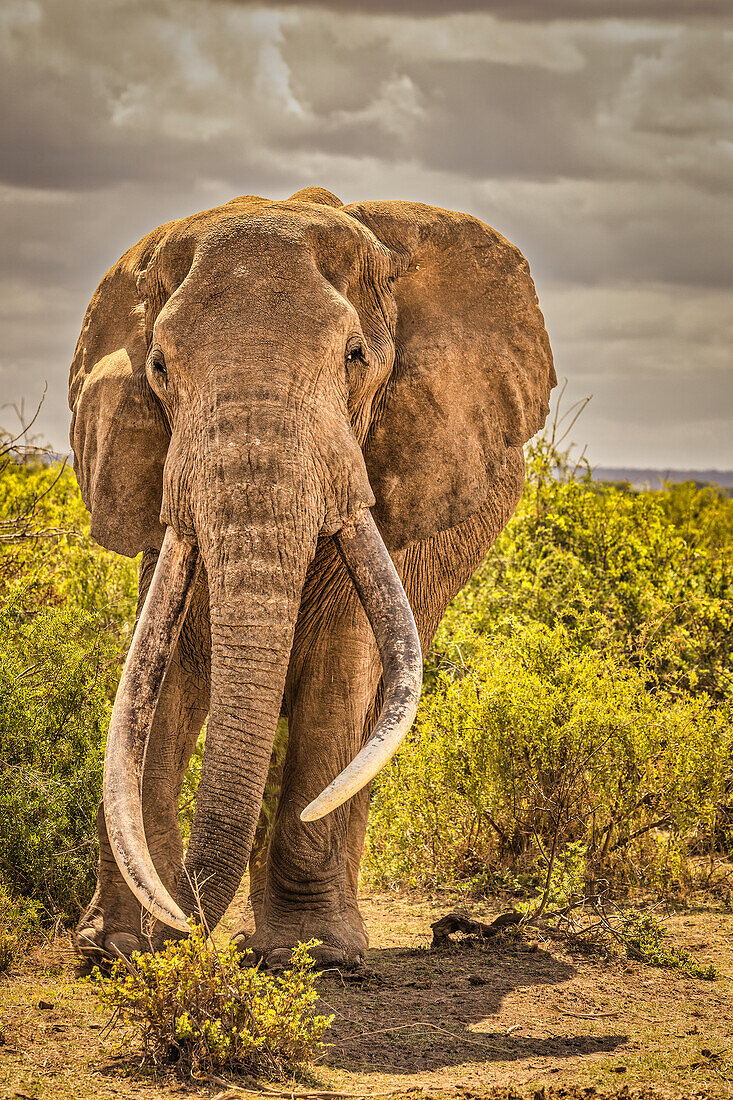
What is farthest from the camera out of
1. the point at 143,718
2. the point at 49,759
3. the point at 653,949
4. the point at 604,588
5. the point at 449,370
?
the point at 604,588

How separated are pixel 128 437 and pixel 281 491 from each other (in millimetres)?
1293

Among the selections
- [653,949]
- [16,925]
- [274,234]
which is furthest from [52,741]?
[653,949]

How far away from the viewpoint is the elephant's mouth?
4234 millimetres

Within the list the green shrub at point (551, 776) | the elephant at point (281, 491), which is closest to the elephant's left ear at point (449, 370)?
the elephant at point (281, 491)

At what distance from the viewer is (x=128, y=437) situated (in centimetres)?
586

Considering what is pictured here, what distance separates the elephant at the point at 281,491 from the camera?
4.80m

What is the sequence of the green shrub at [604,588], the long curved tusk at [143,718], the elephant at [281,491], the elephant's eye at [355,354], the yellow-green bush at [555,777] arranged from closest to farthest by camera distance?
the long curved tusk at [143,718], the elephant at [281,491], the elephant's eye at [355,354], the yellow-green bush at [555,777], the green shrub at [604,588]

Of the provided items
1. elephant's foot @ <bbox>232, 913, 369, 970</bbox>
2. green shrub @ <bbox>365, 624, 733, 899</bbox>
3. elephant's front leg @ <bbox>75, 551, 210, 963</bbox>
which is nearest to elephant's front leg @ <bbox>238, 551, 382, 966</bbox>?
elephant's foot @ <bbox>232, 913, 369, 970</bbox>

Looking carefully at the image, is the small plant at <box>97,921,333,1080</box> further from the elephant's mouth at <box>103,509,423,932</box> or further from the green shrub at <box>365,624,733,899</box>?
the green shrub at <box>365,624,733,899</box>

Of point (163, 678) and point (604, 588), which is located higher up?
point (604, 588)

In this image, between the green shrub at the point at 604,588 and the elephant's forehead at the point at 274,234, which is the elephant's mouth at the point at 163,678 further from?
the green shrub at the point at 604,588

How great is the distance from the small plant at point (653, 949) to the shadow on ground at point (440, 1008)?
404 millimetres

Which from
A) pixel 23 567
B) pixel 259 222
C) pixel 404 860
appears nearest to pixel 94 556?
pixel 23 567

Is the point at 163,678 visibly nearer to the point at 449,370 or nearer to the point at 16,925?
the point at 16,925
